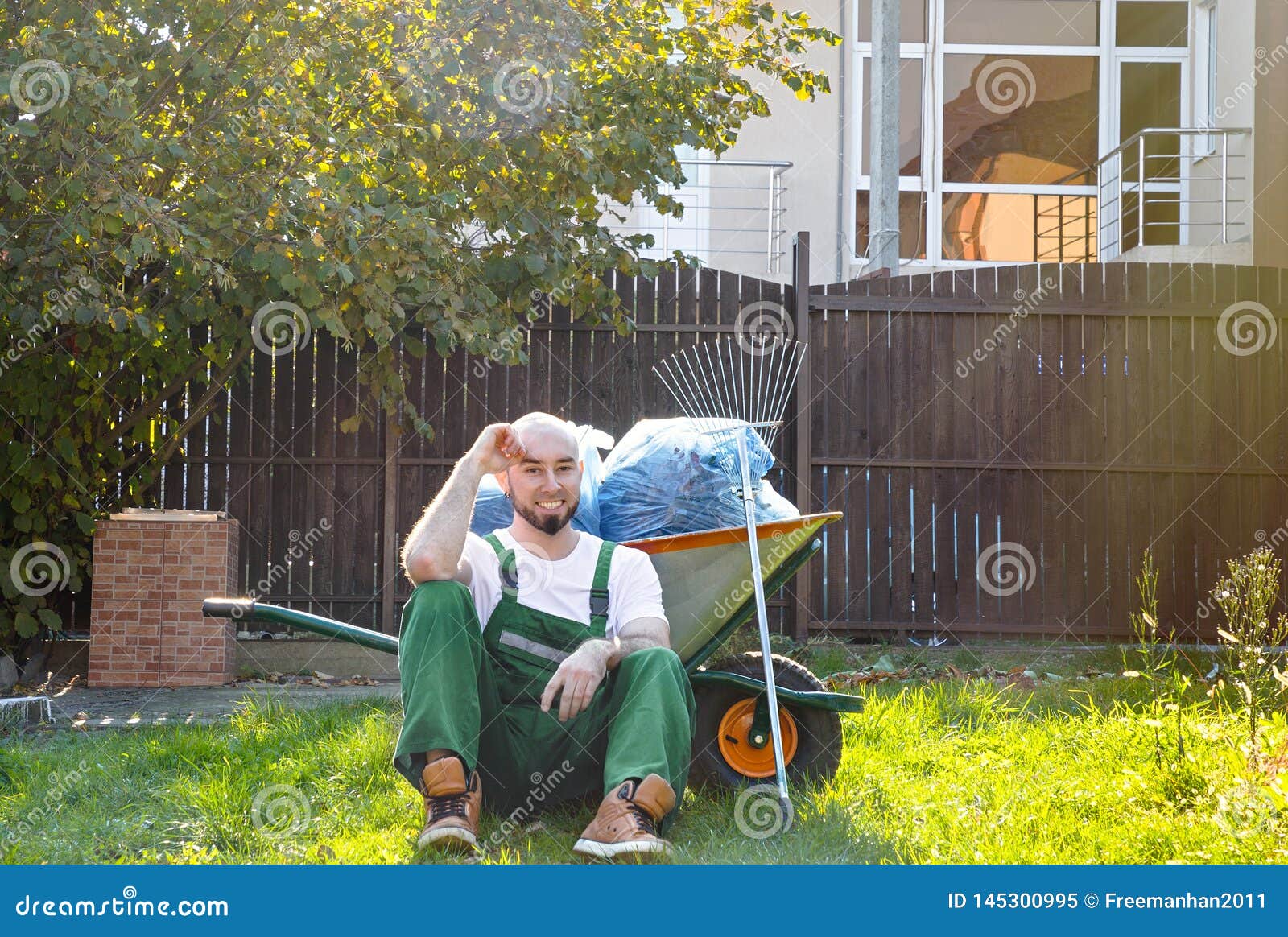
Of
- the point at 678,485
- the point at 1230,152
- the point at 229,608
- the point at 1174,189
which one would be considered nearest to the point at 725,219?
the point at 1174,189

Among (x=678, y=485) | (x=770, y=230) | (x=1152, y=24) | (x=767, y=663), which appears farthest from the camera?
(x=1152, y=24)

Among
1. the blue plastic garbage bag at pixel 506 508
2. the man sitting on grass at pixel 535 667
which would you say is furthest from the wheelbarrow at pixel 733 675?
the blue plastic garbage bag at pixel 506 508

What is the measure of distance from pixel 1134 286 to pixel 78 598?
5.77 meters

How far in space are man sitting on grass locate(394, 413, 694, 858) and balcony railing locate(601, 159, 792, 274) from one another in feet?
24.4

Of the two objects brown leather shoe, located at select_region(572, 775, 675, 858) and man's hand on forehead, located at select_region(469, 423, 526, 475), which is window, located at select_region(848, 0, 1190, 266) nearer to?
man's hand on forehead, located at select_region(469, 423, 526, 475)

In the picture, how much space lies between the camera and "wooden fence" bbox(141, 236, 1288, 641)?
22.9ft

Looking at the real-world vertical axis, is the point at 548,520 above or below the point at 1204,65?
below

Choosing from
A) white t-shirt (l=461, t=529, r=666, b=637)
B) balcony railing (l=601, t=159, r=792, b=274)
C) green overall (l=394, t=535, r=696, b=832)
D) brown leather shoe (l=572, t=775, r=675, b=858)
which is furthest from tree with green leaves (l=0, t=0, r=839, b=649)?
balcony railing (l=601, t=159, r=792, b=274)

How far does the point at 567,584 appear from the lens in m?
3.27

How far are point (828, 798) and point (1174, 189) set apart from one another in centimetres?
853

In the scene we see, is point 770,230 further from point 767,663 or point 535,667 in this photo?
point 535,667

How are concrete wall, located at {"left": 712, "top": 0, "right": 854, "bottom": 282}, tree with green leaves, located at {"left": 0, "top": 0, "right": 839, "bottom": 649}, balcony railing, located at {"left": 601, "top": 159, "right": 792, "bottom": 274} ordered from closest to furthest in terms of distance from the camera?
1. tree with green leaves, located at {"left": 0, "top": 0, "right": 839, "bottom": 649}
2. balcony railing, located at {"left": 601, "top": 159, "right": 792, "bottom": 274}
3. concrete wall, located at {"left": 712, "top": 0, "right": 854, "bottom": 282}

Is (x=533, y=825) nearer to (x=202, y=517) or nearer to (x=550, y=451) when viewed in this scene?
(x=550, y=451)

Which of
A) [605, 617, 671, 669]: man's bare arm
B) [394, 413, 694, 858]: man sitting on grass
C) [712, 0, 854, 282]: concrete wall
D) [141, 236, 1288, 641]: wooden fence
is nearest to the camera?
[394, 413, 694, 858]: man sitting on grass
